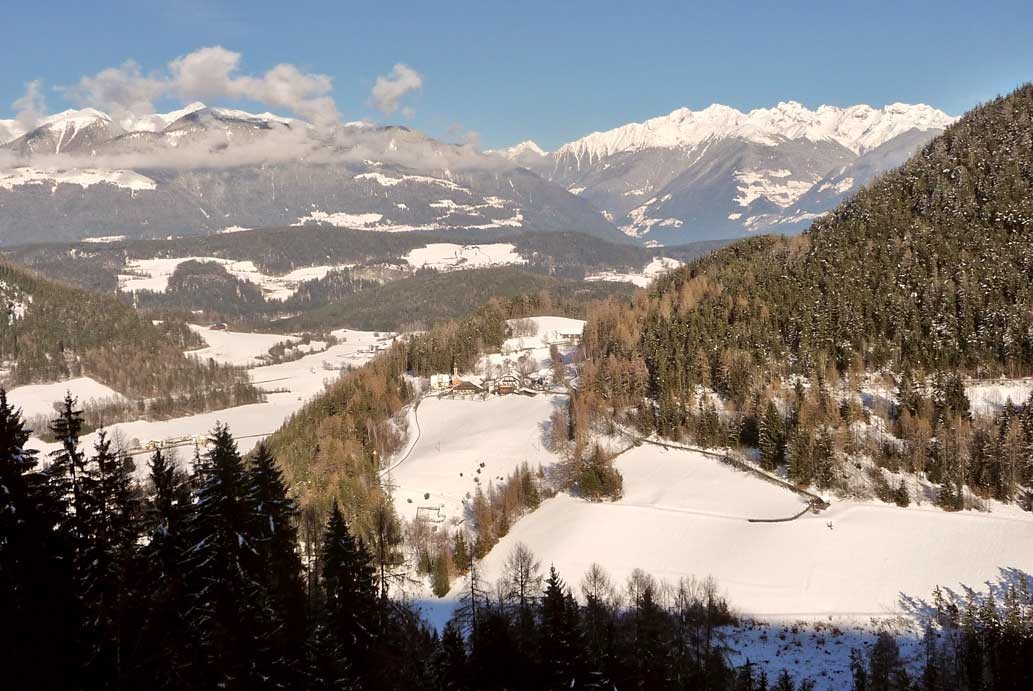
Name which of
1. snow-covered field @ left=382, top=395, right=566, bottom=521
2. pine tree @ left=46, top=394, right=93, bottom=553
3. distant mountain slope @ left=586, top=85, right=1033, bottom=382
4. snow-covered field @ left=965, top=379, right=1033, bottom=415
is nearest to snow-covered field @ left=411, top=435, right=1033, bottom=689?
snow-covered field @ left=382, top=395, right=566, bottom=521

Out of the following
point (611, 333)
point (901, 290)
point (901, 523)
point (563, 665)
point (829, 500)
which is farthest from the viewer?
point (611, 333)

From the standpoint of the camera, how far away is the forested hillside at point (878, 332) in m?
80.1

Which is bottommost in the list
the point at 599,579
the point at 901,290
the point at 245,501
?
the point at 599,579

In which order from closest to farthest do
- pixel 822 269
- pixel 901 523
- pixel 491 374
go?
pixel 901 523
pixel 822 269
pixel 491 374

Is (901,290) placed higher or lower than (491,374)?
higher

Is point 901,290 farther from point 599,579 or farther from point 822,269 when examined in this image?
point 599,579

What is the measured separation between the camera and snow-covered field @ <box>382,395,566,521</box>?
91500mm

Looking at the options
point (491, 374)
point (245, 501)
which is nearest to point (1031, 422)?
point (245, 501)

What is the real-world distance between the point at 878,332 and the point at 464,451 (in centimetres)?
6211

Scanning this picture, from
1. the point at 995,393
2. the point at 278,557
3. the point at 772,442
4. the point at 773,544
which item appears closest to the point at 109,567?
the point at 278,557

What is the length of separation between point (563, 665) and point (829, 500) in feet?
177

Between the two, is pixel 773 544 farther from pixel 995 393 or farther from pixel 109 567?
pixel 109 567

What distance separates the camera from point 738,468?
3401 inches

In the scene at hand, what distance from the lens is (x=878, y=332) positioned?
100m
